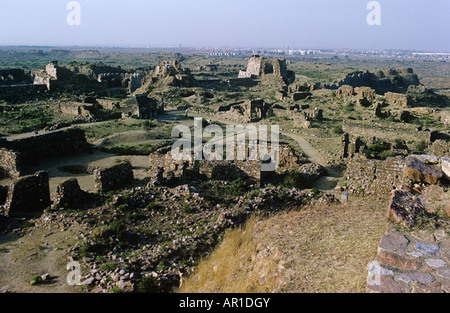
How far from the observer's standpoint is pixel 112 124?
30031 mm

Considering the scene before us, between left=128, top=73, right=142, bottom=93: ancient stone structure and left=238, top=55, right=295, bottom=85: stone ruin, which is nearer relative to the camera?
left=128, top=73, right=142, bottom=93: ancient stone structure

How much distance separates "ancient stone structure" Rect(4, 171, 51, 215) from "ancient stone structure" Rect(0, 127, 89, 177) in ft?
18.5

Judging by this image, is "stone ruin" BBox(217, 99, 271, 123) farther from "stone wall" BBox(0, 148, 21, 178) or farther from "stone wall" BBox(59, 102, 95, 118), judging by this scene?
"stone wall" BBox(0, 148, 21, 178)

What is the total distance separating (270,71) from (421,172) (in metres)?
68.3

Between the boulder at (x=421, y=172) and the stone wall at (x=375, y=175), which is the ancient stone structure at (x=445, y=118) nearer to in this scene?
the stone wall at (x=375, y=175)

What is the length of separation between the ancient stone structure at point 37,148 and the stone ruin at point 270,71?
51.6 m

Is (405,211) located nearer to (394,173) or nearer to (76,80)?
(394,173)

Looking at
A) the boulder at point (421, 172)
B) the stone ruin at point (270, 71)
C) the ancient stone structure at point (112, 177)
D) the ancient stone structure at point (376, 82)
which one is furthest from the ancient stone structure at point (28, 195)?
the stone ruin at point (270, 71)

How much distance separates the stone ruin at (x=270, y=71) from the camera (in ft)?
227

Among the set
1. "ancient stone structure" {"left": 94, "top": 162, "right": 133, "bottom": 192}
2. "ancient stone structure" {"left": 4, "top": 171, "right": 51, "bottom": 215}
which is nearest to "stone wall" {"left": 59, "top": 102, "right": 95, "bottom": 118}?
"ancient stone structure" {"left": 94, "top": 162, "right": 133, "bottom": 192}

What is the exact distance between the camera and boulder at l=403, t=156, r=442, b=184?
8.88 metres

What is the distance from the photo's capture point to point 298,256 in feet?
21.4

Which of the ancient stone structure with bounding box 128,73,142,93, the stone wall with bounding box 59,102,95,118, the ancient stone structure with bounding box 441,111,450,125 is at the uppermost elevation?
the ancient stone structure with bounding box 128,73,142,93
